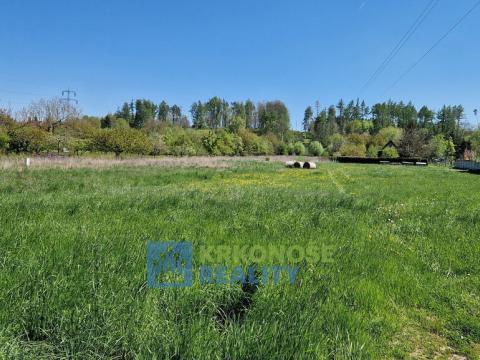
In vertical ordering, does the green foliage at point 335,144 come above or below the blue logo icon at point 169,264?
above

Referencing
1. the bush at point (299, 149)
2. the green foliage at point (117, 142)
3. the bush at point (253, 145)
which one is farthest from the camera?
the bush at point (299, 149)

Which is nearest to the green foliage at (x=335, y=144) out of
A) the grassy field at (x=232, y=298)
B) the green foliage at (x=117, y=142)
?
the green foliage at (x=117, y=142)

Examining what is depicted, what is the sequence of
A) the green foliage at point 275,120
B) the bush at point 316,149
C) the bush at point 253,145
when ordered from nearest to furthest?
the bush at point 253,145 → the bush at point 316,149 → the green foliage at point 275,120

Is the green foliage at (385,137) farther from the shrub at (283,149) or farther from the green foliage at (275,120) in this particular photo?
the green foliage at (275,120)

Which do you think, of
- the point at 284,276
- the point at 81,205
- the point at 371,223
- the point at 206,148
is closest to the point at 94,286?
the point at 284,276

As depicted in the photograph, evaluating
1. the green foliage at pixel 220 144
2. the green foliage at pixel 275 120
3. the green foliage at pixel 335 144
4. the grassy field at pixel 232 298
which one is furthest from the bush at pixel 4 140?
the green foliage at pixel 275 120

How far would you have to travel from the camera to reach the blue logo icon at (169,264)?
317 cm

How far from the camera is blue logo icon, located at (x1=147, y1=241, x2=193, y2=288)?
10.4 ft

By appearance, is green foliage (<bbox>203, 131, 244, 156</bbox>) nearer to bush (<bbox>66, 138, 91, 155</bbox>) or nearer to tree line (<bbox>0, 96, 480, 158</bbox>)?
tree line (<bbox>0, 96, 480, 158</bbox>)

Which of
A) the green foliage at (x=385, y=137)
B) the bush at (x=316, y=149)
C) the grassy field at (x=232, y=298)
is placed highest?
the green foliage at (x=385, y=137)

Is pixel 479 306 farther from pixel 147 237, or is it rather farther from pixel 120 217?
pixel 120 217

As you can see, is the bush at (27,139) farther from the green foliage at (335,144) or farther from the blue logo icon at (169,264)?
the green foliage at (335,144)

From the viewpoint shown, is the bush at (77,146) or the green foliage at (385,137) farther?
the green foliage at (385,137)

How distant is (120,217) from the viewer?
689 cm
